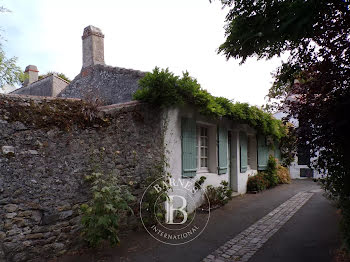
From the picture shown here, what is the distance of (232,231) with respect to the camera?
589 centimetres

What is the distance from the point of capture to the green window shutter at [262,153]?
1176cm

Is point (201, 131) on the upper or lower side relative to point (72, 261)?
upper

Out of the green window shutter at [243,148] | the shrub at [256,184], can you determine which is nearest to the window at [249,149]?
the shrub at [256,184]

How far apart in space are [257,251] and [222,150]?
170 inches

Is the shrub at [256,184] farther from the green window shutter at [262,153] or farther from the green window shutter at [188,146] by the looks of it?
the green window shutter at [188,146]

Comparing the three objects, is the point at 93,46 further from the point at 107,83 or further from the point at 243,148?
the point at 243,148

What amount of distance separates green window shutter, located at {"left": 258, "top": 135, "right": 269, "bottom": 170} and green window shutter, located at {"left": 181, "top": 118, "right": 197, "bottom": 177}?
5.33m

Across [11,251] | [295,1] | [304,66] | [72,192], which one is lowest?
[11,251]

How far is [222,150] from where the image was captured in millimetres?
8766

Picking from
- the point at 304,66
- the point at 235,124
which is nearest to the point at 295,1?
the point at 304,66

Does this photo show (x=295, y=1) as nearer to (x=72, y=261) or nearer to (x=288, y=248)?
(x=288, y=248)

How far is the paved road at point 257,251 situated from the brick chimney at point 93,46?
650 centimetres

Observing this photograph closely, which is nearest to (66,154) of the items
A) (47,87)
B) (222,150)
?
(222,150)

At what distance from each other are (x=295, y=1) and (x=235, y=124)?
257 inches
